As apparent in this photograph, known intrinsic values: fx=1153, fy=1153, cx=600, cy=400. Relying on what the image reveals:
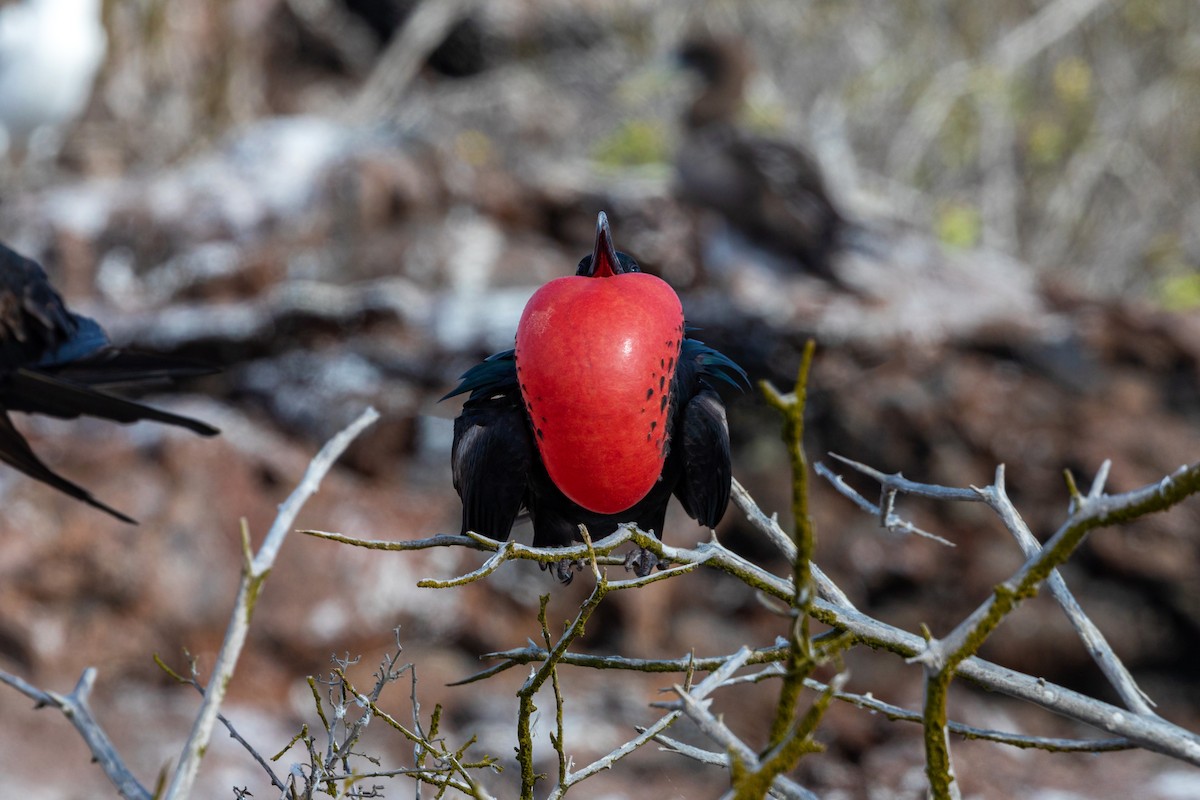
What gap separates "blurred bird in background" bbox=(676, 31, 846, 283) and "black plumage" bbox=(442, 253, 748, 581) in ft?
12.0

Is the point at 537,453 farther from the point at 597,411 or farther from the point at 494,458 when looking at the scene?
the point at 597,411

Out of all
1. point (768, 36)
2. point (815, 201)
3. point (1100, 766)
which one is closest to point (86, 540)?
point (815, 201)

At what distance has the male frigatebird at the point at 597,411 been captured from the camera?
3.03 ft

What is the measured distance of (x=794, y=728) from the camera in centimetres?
85

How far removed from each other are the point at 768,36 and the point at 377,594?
25.1ft

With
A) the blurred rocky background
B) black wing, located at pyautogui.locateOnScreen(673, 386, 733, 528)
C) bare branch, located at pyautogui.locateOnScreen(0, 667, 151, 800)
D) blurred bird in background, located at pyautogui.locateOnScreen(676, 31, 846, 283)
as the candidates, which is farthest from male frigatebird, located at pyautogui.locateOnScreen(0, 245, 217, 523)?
blurred bird in background, located at pyautogui.locateOnScreen(676, 31, 846, 283)

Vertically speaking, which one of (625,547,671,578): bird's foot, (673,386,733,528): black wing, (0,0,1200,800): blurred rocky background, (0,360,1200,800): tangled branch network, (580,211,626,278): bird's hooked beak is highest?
(580,211,626,278): bird's hooked beak

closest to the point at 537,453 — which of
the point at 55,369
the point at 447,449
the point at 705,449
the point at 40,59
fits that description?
the point at 705,449

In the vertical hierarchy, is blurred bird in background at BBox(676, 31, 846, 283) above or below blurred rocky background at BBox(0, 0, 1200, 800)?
above

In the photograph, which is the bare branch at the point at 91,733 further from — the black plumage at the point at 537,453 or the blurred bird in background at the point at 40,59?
the blurred bird in background at the point at 40,59

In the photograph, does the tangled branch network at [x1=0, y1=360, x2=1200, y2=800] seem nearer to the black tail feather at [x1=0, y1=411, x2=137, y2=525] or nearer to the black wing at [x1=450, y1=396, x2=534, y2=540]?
the black wing at [x1=450, y1=396, x2=534, y2=540]

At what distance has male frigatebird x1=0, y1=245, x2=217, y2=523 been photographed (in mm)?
1664

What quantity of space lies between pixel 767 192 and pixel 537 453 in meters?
4.06

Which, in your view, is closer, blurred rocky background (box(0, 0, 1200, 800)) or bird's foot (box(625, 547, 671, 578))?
bird's foot (box(625, 547, 671, 578))
